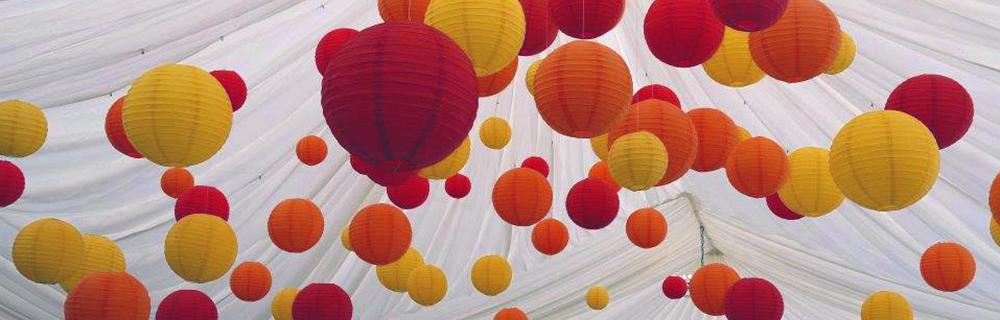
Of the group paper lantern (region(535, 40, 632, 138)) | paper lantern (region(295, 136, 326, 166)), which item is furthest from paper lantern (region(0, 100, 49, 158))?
paper lantern (region(535, 40, 632, 138))

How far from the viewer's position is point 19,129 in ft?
12.4

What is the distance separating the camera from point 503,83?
3688mm

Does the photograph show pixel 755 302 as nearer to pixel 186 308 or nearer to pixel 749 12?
pixel 749 12

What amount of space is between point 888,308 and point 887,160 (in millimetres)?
1867

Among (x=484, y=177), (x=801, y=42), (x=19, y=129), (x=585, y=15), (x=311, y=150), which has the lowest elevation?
(x=484, y=177)

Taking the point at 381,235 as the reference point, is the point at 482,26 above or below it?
above

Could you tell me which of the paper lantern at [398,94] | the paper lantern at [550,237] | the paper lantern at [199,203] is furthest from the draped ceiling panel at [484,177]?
the paper lantern at [398,94]

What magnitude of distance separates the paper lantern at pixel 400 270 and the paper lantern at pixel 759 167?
1.78 meters

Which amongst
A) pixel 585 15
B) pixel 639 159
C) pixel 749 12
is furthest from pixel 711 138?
pixel 749 12

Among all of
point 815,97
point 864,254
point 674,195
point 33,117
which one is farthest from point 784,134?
point 33,117

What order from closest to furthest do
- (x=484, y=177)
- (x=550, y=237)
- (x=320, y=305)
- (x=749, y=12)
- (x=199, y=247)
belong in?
(x=749, y=12) < (x=199, y=247) < (x=320, y=305) < (x=550, y=237) < (x=484, y=177)

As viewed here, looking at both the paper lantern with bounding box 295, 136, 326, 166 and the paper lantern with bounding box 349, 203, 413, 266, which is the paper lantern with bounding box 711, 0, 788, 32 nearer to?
the paper lantern with bounding box 349, 203, 413, 266

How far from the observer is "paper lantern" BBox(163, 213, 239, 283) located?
3756 millimetres

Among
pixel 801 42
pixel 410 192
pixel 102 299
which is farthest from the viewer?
pixel 410 192
